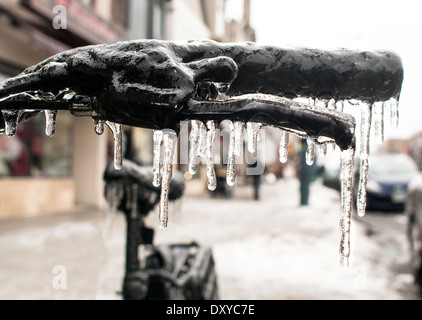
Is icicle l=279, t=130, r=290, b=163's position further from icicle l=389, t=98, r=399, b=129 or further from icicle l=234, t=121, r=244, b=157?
icicle l=389, t=98, r=399, b=129

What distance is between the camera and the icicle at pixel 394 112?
0.97 meters

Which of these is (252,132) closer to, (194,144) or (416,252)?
(194,144)

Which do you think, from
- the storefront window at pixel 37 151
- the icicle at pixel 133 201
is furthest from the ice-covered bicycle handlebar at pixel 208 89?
the storefront window at pixel 37 151

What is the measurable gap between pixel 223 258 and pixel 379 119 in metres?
4.77

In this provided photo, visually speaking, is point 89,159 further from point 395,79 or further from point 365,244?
point 395,79

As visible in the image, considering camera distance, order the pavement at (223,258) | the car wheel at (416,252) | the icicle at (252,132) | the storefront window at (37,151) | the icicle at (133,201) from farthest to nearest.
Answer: the storefront window at (37,151) → the car wheel at (416,252) → the pavement at (223,258) → the icicle at (133,201) → the icicle at (252,132)

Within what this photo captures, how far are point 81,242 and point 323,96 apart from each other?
244 inches

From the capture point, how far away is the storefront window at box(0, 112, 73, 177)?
28.6 feet

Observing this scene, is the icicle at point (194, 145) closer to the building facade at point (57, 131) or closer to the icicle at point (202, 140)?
the icicle at point (202, 140)

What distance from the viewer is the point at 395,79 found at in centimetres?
92

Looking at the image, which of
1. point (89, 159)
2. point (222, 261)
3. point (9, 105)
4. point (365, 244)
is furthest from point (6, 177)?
point (9, 105)

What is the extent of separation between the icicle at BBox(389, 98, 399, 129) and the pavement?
71.3 inches

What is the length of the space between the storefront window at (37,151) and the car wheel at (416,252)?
22.9ft

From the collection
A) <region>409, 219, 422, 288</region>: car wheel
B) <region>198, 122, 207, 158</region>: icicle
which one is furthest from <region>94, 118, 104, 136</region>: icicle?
<region>409, 219, 422, 288</region>: car wheel
